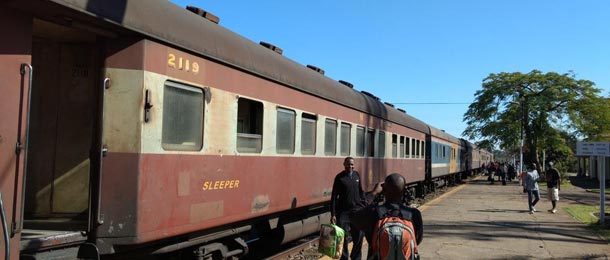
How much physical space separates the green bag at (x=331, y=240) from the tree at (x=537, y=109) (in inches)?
1373

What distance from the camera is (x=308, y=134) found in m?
8.62

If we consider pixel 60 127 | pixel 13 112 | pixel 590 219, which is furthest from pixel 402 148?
pixel 13 112

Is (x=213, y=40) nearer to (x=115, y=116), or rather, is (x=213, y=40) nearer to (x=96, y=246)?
(x=115, y=116)

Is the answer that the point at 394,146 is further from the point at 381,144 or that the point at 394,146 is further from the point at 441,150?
the point at 441,150

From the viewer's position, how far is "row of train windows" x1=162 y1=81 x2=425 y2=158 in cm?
517

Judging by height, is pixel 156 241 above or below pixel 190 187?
below

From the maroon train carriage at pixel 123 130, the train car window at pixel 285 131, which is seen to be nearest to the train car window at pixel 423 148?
the train car window at pixel 285 131

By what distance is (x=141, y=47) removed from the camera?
15.5 feet

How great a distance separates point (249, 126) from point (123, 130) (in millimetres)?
2367

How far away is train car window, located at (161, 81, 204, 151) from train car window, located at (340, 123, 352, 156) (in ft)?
16.5

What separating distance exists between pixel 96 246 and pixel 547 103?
39657 mm

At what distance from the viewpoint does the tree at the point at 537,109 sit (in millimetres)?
38375

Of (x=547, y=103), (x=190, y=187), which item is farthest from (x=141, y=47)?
(x=547, y=103)

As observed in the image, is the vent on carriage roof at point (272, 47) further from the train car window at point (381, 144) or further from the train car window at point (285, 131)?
the train car window at point (381, 144)
